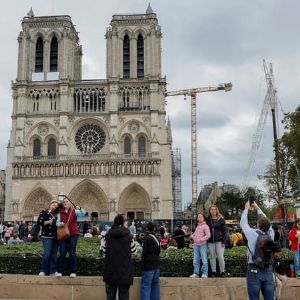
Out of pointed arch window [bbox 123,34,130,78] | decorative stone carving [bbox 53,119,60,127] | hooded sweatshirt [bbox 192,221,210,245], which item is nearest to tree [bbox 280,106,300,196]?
hooded sweatshirt [bbox 192,221,210,245]

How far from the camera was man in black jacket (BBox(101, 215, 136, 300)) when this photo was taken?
8.09 m

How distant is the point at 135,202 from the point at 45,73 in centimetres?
1839

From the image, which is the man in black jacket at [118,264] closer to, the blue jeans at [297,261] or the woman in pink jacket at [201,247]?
the woman in pink jacket at [201,247]

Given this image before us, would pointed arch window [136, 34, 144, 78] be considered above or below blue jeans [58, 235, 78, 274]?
above

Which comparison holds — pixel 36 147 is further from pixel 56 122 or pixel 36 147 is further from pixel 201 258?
pixel 201 258

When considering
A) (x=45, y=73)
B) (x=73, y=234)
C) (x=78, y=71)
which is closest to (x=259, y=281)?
(x=73, y=234)

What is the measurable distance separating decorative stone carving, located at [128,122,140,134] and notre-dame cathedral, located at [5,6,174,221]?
4.4 inches

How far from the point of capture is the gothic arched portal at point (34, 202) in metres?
54.3

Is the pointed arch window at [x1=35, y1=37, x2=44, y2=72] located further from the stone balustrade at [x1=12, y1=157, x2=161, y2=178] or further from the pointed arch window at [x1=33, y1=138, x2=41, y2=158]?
the stone balustrade at [x1=12, y1=157, x2=161, y2=178]

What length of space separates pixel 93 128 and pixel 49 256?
46659 millimetres

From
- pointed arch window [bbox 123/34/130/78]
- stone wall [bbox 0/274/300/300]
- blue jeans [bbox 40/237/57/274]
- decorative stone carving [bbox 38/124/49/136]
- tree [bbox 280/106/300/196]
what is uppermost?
pointed arch window [bbox 123/34/130/78]

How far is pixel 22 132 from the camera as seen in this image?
5534 cm

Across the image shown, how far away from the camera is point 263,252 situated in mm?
7449

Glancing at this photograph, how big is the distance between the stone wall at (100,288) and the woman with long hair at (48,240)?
278 mm
